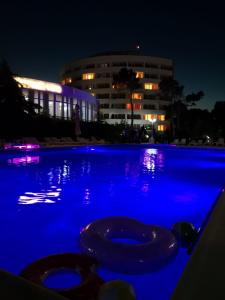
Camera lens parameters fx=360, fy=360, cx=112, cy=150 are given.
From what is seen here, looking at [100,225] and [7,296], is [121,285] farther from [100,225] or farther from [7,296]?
[100,225]

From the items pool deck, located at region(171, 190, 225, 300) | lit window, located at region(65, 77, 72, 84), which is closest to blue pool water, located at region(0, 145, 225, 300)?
pool deck, located at region(171, 190, 225, 300)

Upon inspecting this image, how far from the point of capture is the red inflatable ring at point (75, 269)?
3.00 m

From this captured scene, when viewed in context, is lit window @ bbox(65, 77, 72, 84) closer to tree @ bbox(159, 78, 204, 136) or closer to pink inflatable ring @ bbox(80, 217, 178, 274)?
tree @ bbox(159, 78, 204, 136)

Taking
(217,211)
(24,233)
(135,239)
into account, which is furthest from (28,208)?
(217,211)

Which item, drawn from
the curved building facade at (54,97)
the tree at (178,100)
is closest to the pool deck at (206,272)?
the curved building facade at (54,97)

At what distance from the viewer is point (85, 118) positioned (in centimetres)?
5250

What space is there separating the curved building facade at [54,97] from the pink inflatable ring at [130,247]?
1313 inches

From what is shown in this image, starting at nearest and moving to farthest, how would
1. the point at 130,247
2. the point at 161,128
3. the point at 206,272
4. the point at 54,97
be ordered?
1. the point at 206,272
2. the point at 130,247
3. the point at 54,97
4. the point at 161,128

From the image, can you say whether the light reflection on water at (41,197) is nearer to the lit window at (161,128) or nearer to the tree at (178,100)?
the tree at (178,100)

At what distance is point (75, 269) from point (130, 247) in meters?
0.68

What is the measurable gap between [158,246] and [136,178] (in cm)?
721

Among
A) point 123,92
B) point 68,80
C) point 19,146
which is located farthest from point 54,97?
point 68,80

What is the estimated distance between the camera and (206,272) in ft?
10.3

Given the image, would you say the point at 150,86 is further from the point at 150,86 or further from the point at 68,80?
the point at 68,80
